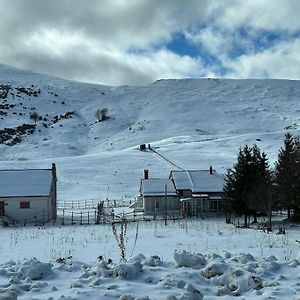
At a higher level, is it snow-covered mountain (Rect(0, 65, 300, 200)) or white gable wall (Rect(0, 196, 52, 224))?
snow-covered mountain (Rect(0, 65, 300, 200))

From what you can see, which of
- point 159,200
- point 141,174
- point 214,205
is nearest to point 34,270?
point 214,205

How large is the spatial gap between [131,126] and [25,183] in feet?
304

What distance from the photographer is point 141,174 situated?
7200cm

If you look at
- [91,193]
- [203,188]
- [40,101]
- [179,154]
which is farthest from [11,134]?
[203,188]

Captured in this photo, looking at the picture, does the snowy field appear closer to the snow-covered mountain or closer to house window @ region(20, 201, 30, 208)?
house window @ region(20, 201, 30, 208)

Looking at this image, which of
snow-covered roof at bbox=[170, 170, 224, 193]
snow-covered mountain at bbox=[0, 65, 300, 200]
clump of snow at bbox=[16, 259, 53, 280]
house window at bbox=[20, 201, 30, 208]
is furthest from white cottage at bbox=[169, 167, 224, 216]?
clump of snow at bbox=[16, 259, 53, 280]

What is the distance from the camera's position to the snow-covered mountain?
7656cm

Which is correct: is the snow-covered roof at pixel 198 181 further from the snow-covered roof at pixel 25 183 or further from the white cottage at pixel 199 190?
the snow-covered roof at pixel 25 183

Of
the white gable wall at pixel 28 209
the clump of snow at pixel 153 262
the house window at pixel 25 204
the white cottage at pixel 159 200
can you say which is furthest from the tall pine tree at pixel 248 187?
the clump of snow at pixel 153 262

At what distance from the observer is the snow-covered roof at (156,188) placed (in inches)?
1929

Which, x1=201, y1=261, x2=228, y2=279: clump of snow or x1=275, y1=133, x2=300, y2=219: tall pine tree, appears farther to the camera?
x1=275, y1=133, x2=300, y2=219: tall pine tree

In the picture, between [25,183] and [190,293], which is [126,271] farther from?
[25,183]

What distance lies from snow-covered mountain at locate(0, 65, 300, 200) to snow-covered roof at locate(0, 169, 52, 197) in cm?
1420

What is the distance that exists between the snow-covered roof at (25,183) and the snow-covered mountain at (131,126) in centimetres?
1420
